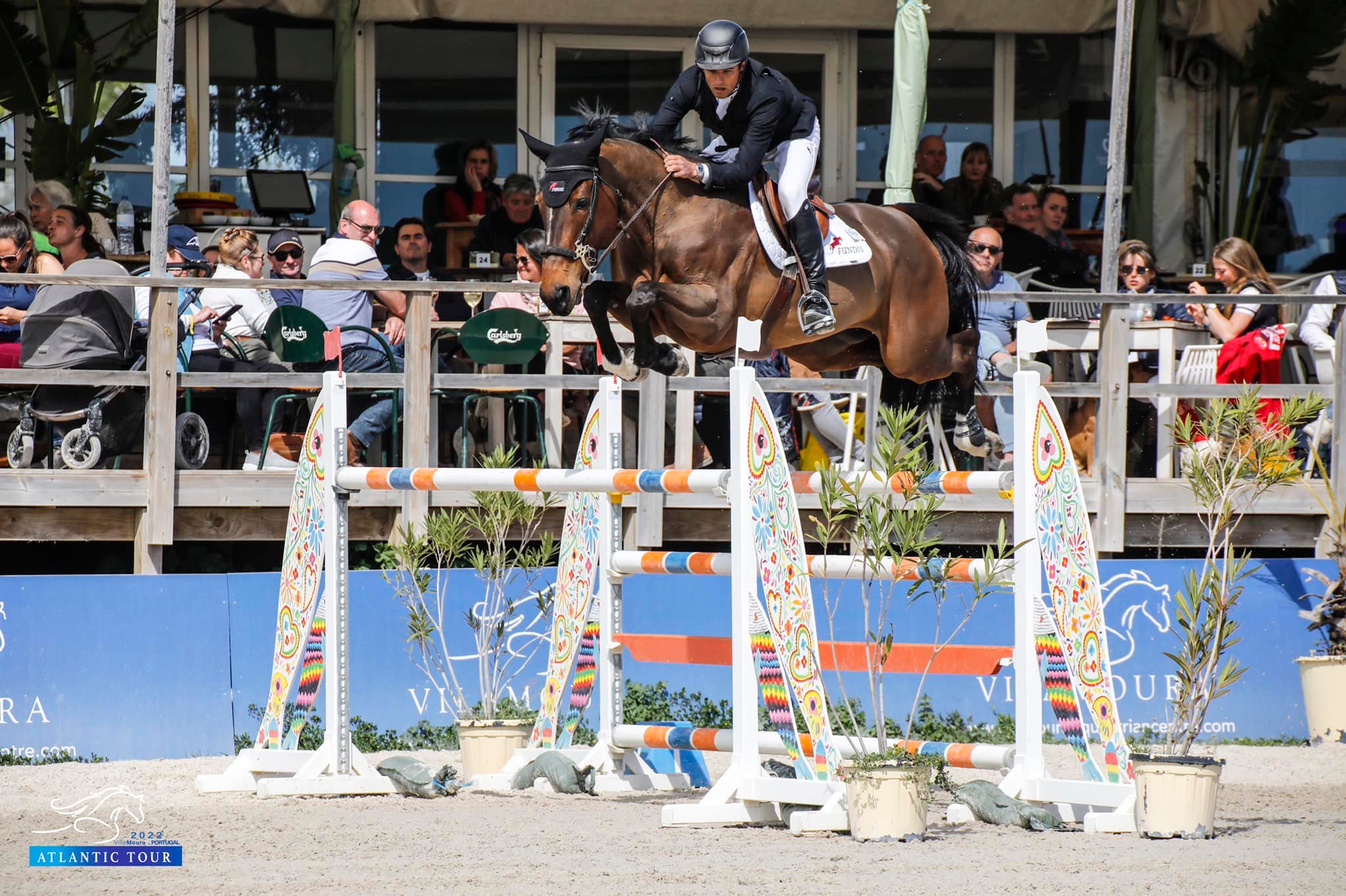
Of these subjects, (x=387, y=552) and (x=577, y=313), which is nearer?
(x=387, y=552)

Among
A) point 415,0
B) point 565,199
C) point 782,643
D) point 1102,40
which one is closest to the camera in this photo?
point 782,643

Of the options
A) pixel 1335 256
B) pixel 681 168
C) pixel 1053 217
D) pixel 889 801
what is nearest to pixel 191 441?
pixel 681 168

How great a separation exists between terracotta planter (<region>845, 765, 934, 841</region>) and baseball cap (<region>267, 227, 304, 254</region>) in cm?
473

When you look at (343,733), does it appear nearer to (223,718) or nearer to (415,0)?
(223,718)

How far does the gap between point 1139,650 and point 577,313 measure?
2.97m

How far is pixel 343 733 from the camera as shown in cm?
561

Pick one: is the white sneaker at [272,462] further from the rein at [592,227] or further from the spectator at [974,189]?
the spectator at [974,189]

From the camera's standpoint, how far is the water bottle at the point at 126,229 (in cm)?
977

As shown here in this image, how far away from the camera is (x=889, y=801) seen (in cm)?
460

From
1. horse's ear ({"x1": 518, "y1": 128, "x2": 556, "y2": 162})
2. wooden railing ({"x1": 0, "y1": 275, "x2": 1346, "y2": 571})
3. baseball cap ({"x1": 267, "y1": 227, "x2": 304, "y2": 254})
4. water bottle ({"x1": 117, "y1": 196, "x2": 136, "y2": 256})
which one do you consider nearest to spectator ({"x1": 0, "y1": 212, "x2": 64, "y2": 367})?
wooden railing ({"x1": 0, "y1": 275, "x2": 1346, "y2": 571})

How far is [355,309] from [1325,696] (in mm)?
4613

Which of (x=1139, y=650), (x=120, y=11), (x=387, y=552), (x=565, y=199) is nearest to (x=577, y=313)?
(x=387, y=552)

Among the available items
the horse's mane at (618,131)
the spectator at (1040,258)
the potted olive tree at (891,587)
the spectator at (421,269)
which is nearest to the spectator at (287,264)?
the spectator at (421,269)

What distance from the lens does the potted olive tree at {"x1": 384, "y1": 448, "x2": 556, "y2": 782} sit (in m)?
5.93
